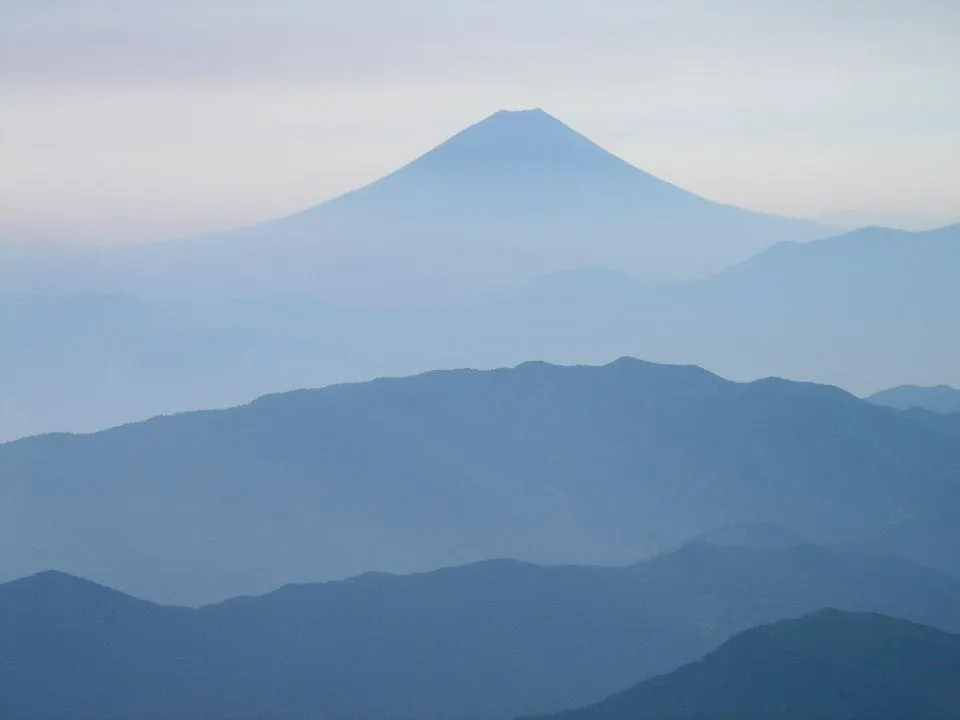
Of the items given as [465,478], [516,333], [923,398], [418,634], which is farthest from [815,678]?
[516,333]

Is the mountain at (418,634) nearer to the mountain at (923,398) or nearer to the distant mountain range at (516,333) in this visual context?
the mountain at (923,398)

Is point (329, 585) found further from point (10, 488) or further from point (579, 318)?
point (579, 318)

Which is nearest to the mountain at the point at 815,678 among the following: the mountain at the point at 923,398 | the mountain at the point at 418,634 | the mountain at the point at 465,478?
the mountain at the point at 418,634

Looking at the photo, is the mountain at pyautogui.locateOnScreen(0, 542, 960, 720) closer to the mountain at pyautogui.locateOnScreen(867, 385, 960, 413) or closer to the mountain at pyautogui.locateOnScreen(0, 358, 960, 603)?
the mountain at pyautogui.locateOnScreen(0, 358, 960, 603)

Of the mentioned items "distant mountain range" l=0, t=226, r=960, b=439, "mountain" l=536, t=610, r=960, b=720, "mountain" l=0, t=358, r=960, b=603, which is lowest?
"mountain" l=536, t=610, r=960, b=720

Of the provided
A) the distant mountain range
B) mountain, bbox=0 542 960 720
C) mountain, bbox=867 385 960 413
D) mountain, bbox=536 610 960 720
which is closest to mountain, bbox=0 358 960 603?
mountain, bbox=0 542 960 720

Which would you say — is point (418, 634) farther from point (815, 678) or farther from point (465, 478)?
point (465, 478)
